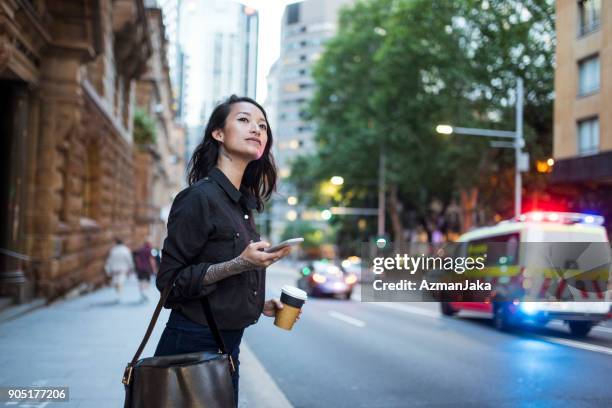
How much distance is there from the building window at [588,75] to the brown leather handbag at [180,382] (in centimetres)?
2674

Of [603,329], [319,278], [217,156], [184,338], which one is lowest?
[319,278]

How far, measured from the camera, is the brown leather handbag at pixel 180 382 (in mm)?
2678

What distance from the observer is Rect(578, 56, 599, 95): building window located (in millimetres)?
26766

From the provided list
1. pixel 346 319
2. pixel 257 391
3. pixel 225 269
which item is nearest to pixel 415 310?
pixel 346 319

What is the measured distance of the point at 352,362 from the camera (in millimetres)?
9914

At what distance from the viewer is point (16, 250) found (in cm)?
1442

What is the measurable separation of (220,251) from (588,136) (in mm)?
26897

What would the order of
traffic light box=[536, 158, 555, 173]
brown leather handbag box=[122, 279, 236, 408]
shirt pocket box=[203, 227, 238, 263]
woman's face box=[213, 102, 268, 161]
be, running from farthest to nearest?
traffic light box=[536, 158, 555, 173] → woman's face box=[213, 102, 268, 161] → shirt pocket box=[203, 227, 238, 263] → brown leather handbag box=[122, 279, 236, 408]

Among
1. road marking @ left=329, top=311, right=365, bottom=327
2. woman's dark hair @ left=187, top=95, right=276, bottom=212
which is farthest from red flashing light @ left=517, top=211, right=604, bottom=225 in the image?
woman's dark hair @ left=187, top=95, right=276, bottom=212

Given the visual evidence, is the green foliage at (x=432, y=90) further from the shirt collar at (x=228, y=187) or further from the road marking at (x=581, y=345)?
the shirt collar at (x=228, y=187)

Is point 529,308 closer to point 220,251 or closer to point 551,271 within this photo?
point 551,271

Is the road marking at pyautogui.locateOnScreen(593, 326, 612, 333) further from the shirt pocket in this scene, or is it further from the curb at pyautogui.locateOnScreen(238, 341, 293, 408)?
the shirt pocket

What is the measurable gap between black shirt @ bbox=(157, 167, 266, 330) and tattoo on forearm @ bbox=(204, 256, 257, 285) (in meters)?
0.02

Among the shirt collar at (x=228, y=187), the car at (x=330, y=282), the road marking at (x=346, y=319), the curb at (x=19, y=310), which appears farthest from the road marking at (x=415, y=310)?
the shirt collar at (x=228, y=187)
